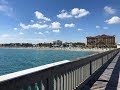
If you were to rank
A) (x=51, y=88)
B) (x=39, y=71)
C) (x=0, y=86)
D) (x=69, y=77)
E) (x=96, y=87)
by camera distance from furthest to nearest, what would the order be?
(x=96, y=87) < (x=69, y=77) < (x=51, y=88) < (x=39, y=71) < (x=0, y=86)

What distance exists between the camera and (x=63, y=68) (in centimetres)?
619

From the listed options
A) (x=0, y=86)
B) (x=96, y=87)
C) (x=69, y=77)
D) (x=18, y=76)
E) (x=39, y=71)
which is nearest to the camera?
(x=0, y=86)

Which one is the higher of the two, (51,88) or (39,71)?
(39,71)

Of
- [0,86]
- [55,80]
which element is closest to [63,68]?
[55,80]

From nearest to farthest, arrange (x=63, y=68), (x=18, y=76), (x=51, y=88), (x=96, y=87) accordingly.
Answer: (x=18, y=76), (x=51, y=88), (x=63, y=68), (x=96, y=87)

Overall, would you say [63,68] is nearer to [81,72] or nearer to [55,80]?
[55,80]

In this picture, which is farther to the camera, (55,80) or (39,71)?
(55,80)

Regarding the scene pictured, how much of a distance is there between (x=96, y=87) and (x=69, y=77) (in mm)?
1687

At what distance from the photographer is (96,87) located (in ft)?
27.1

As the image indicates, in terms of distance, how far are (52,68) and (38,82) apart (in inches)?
27.8

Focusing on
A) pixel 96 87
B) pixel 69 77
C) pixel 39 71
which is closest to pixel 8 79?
pixel 39 71

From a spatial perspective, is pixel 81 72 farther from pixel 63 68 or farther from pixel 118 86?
pixel 63 68

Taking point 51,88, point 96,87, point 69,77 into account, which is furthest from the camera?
point 96,87

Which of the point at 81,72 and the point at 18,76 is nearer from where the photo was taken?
the point at 18,76
